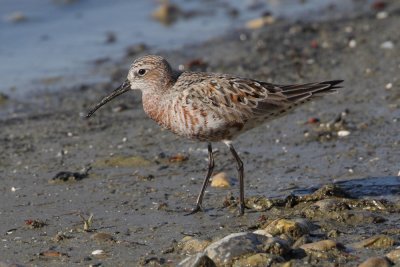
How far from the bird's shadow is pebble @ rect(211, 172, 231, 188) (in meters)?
0.87

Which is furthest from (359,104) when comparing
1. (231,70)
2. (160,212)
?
(160,212)

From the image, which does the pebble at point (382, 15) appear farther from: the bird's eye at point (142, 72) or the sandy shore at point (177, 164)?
the bird's eye at point (142, 72)

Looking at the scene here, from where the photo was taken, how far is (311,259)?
678cm

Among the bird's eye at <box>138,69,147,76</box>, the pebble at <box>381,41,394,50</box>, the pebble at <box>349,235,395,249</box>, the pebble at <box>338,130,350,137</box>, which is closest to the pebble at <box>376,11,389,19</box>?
the pebble at <box>381,41,394,50</box>

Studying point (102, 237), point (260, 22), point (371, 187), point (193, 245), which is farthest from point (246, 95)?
point (260, 22)

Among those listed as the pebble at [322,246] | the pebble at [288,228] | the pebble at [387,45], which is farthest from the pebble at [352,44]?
the pebble at [322,246]

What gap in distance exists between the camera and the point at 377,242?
7.02 metres

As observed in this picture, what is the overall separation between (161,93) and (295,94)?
1370 mm

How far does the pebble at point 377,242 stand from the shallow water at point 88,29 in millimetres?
7683

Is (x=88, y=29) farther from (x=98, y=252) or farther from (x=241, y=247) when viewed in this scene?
(x=241, y=247)

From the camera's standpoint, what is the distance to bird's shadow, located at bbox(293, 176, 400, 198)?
851cm

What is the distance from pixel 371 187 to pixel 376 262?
2223 millimetres

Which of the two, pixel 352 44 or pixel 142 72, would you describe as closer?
pixel 142 72

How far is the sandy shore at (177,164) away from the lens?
25.4 ft
